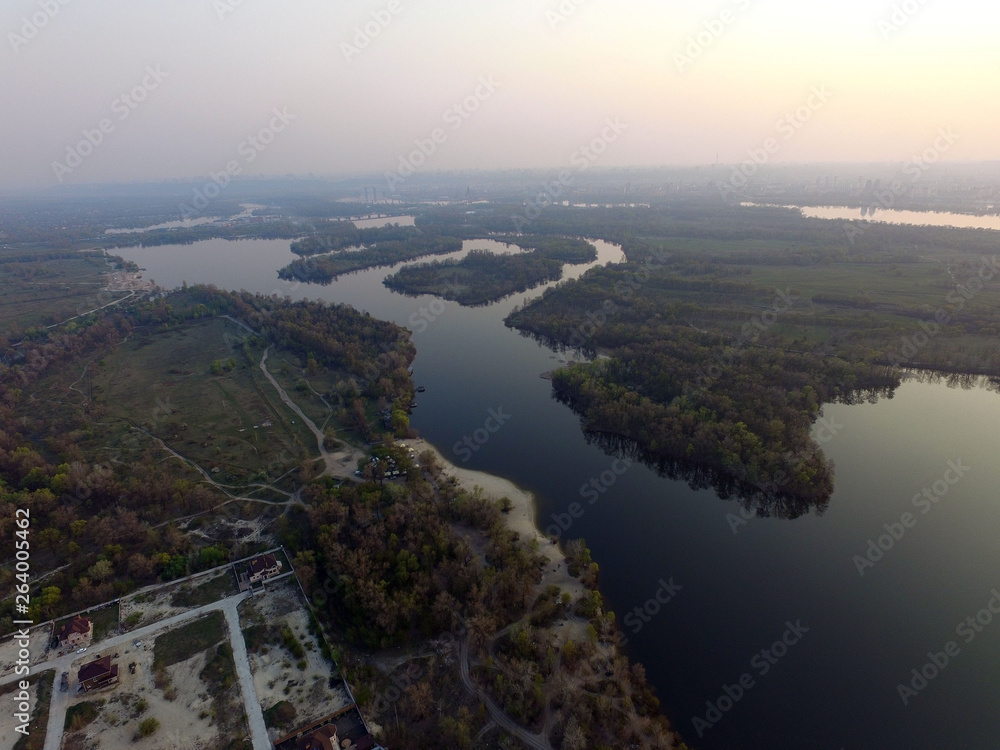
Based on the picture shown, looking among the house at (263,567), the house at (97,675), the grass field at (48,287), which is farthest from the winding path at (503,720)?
the grass field at (48,287)

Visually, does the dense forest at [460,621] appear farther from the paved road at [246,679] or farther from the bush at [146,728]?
the bush at [146,728]

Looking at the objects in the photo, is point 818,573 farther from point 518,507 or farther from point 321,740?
point 321,740

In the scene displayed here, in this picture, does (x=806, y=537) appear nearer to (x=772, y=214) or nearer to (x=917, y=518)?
(x=917, y=518)

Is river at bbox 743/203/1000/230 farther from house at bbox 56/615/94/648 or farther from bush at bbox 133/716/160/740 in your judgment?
house at bbox 56/615/94/648

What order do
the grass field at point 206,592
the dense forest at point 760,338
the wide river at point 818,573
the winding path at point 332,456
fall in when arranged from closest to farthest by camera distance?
1. the wide river at point 818,573
2. the grass field at point 206,592
3. the winding path at point 332,456
4. the dense forest at point 760,338

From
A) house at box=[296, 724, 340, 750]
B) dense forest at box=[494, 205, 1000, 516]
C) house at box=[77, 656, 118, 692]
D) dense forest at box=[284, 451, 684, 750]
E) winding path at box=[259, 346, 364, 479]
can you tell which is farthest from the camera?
dense forest at box=[494, 205, 1000, 516]

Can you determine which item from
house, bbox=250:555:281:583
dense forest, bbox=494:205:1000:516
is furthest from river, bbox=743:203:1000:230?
house, bbox=250:555:281:583
